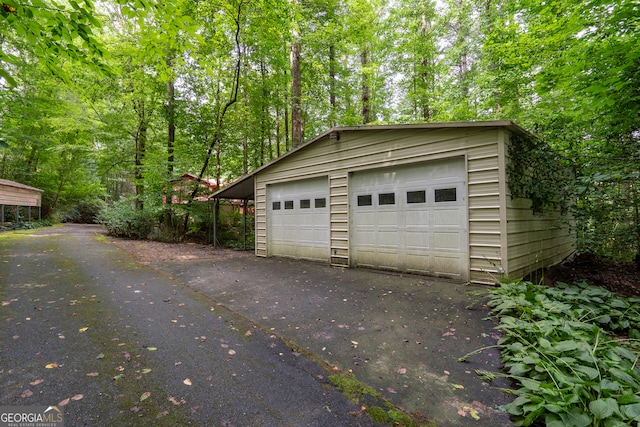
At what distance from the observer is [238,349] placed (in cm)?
289

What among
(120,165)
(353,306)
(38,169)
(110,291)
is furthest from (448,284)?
(38,169)

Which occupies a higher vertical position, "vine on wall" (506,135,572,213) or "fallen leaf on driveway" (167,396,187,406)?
"vine on wall" (506,135,572,213)

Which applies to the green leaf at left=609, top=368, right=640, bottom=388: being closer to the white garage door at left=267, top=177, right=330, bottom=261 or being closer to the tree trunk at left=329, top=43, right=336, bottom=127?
the white garage door at left=267, top=177, right=330, bottom=261

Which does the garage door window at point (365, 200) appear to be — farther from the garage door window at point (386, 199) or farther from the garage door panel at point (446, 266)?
the garage door panel at point (446, 266)

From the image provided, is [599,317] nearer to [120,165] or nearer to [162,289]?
[162,289]

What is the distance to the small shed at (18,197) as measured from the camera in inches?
579

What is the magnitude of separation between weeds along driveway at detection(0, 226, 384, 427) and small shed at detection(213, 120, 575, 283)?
3.76 m

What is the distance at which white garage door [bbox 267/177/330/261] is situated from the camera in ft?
25.1

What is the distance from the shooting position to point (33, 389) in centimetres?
211

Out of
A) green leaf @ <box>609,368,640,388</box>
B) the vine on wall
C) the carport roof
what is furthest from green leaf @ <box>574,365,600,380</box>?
the carport roof

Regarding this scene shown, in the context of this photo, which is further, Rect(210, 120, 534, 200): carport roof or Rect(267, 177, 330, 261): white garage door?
Rect(267, 177, 330, 261): white garage door

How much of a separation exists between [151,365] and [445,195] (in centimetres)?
533

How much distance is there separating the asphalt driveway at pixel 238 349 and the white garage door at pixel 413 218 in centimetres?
53

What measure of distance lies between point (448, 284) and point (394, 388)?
342 cm
